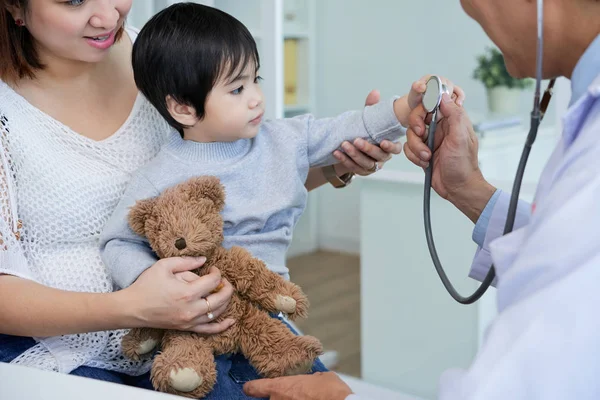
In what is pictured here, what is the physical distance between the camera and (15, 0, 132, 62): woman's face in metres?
1.23

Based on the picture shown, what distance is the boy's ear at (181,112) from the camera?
4.04 feet

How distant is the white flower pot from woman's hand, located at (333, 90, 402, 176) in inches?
81.3

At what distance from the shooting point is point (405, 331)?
2.48 metres

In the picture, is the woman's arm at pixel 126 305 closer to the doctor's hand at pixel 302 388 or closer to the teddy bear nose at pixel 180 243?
the teddy bear nose at pixel 180 243

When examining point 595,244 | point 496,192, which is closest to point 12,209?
point 496,192

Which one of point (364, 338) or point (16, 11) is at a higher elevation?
point (16, 11)

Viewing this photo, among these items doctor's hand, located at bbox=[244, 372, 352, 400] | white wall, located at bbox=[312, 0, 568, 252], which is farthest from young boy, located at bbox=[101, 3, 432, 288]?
white wall, located at bbox=[312, 0, 568, 252]

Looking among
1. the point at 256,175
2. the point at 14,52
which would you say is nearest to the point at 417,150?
the point at 256,175

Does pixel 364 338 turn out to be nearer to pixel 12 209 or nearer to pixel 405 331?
pixel 405 331

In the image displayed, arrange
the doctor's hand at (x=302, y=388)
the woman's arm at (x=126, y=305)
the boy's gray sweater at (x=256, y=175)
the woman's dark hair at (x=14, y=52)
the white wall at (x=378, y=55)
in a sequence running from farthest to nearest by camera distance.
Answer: the white wall at (x=378, y=55), the woman's dark hair at (x=14, y=52), the boy's gray sweater at (x=256, y=175), the woman's arm at (x=126, y=305), the doctor's hand at (x=302, y=388)

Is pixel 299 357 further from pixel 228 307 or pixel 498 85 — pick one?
pixel 498 85

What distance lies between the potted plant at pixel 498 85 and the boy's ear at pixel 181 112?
2.28 metres

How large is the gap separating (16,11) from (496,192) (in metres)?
0.87

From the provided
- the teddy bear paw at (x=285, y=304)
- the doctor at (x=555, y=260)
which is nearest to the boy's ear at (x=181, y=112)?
the teddy bear paw at (x=285, y=304)
